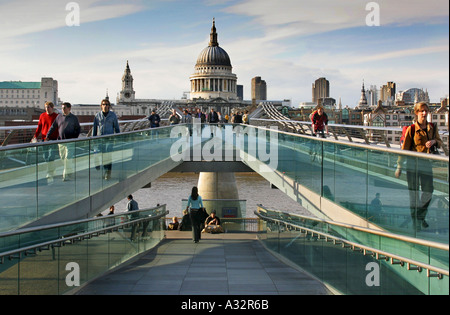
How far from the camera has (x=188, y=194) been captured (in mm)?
48844

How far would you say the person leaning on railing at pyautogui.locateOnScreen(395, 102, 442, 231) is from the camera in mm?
5105

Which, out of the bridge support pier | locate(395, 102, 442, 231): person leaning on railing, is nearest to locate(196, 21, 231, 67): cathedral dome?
the bridge support pier

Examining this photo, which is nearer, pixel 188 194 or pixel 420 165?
pixel 420 165

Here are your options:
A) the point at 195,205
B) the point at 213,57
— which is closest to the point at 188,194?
the point at 195,205

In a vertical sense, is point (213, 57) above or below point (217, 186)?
above

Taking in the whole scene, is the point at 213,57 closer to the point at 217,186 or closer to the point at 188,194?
the point at 188,194

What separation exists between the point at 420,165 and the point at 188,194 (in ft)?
144

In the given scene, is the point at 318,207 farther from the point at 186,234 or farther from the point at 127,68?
the point at 127,68

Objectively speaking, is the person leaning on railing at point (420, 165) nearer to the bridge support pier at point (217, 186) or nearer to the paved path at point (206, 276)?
the paved path at point (206, 276)

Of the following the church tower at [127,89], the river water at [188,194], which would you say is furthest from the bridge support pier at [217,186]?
the church tower at [127,89]

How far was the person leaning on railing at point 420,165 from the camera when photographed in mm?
5105

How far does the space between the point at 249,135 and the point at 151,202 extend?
91.6 feet

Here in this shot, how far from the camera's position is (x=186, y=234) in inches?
701

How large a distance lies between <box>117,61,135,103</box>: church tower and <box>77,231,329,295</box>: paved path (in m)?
146
